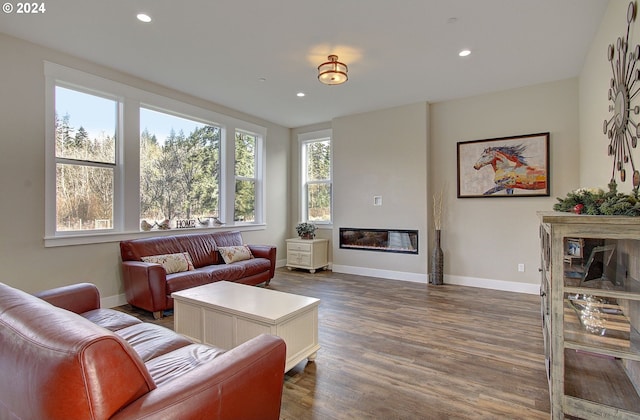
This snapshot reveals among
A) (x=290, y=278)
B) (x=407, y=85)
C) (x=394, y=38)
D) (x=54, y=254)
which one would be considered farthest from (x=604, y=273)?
(x=54, y=254)

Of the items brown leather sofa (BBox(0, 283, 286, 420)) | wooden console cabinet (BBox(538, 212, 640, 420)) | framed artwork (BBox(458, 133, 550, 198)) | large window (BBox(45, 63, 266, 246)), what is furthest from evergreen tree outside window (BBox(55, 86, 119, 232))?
framed artwork (BBox(458, 133, 550, 198))

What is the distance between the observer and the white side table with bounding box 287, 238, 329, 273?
5949 mm

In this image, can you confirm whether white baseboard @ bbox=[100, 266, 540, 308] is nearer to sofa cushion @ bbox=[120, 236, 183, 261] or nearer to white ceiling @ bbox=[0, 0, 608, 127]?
sofa cushion @ bbox=[120, 236, 183, 261]

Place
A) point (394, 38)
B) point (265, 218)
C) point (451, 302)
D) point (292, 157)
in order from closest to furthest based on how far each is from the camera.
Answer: point (394, 38) < point (451, 302) < point (265, 218) < point (292, 157)

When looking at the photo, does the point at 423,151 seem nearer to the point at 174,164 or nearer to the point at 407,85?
the point at 407,85

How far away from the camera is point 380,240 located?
18.5 feet

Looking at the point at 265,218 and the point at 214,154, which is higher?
the point at 214,154

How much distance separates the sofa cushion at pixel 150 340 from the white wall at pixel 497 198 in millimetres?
4341

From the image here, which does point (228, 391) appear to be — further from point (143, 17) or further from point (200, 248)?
point (200, 248)

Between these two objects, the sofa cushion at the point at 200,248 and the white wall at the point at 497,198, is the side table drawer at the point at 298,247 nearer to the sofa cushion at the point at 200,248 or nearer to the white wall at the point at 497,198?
the sofa cushion at the point at 200,248

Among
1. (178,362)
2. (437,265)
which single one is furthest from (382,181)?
(178,362)

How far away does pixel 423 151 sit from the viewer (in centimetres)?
516

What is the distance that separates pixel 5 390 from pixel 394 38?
363cm

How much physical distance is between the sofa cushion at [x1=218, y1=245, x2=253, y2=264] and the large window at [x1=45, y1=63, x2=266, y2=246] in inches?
26.7
